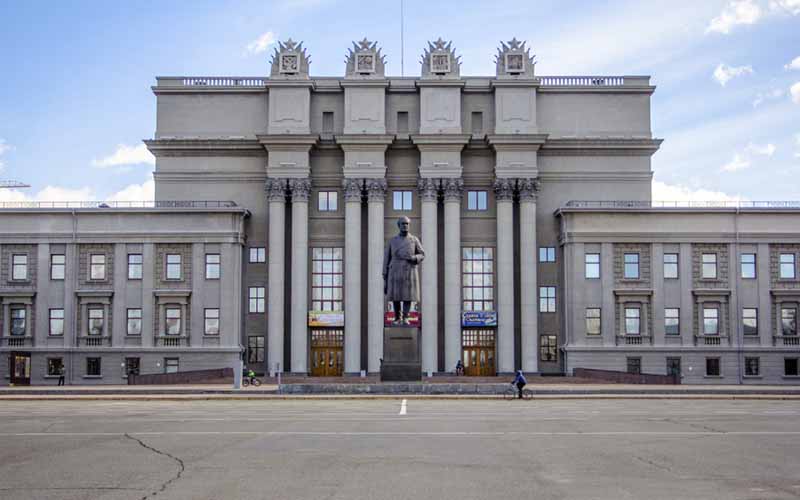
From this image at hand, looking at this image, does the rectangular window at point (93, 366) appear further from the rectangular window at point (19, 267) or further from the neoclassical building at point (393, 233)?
the rectangular window at point (19, 267)

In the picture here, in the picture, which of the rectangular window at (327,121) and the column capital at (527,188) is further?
the rectangular window at (327,121)

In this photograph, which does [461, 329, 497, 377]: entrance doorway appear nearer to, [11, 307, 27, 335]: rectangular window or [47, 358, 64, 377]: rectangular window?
[47, 358, 64, 377]: rectangular window

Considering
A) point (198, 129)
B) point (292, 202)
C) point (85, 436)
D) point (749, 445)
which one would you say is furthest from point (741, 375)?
point (85, 436)

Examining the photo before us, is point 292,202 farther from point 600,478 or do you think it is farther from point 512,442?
point 600,478

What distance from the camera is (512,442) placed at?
21.8 meters

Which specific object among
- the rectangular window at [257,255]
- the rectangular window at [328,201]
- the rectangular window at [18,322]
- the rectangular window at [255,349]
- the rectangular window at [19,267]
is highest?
the rectangular window at [328,201]

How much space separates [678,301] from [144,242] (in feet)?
130

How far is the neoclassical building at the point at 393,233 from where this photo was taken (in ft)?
238

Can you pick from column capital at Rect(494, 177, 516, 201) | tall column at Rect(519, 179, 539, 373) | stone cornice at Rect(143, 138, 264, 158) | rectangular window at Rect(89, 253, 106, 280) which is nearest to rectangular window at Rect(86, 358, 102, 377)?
rectangular window at Rect(89, 253, 106, 280)

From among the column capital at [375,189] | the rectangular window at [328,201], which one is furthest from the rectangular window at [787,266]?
the rectangular window at [328,201]

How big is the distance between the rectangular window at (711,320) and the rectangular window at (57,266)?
47189mm

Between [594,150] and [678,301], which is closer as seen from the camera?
[678,301]

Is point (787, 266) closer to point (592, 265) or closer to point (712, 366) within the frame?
point (712, 366)

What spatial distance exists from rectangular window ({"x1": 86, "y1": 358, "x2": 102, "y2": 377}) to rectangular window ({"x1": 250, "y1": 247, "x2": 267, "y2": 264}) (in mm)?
13584
